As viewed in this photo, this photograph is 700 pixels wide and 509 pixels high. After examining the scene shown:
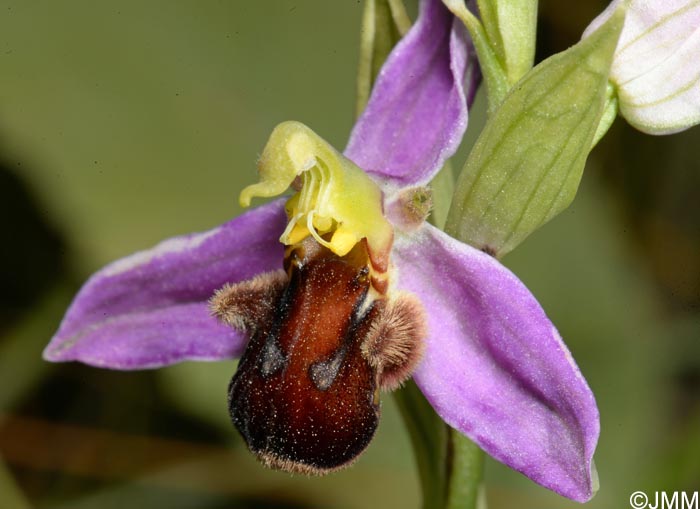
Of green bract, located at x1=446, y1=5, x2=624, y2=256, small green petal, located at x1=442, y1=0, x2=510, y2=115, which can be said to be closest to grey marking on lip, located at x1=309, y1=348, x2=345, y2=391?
green bract, located at x1=446, y1=5, x2=624, y2=256

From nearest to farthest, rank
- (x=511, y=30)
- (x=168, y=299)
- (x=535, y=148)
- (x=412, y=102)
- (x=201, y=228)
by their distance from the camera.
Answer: (x=535, y=148)
(x=511, y=30)
(x=412, y=102)
(x=168, y=299)
(x=201, y=228)

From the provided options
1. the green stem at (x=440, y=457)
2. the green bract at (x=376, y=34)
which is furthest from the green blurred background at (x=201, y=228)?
the green bract at (x=376, y=34)

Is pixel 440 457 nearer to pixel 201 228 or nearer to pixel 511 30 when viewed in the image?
pixel 511 30

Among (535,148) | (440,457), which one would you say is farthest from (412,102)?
(440,457)

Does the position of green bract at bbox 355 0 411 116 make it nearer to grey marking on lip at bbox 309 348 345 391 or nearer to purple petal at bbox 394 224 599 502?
purple petal at bbox 394 224 599 502

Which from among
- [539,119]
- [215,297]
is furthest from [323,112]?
[539,119]

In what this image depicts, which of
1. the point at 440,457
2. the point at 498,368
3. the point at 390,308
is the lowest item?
the point at 440,457

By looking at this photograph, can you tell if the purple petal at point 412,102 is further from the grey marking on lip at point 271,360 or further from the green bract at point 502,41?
the grey marking on lip at point 271,360
